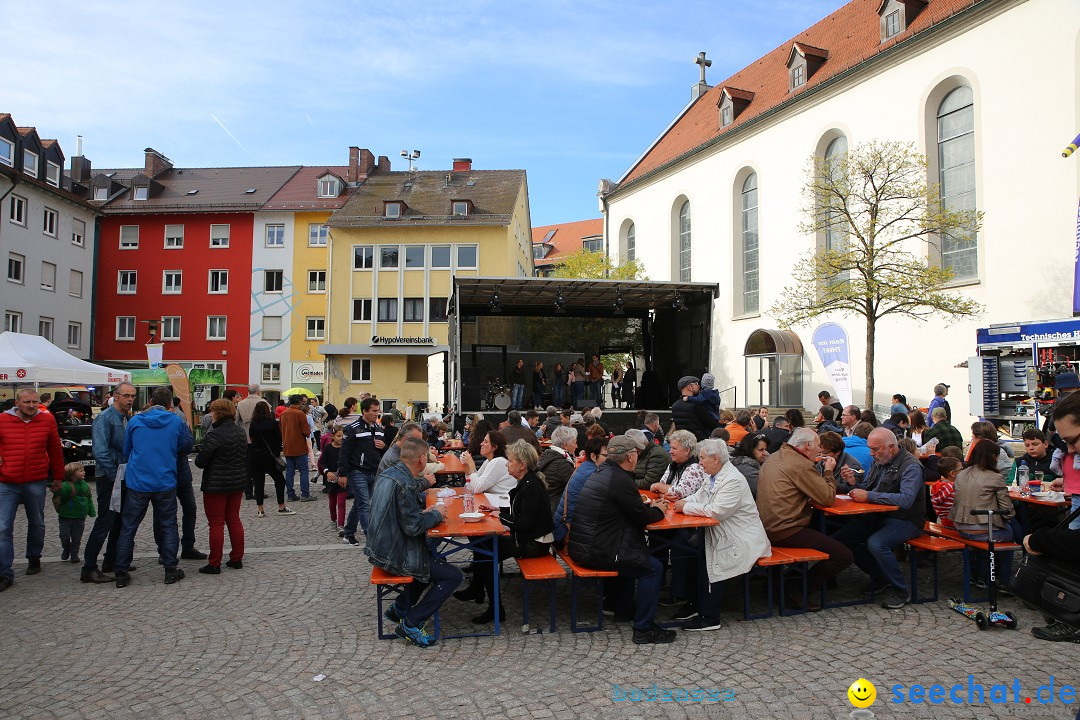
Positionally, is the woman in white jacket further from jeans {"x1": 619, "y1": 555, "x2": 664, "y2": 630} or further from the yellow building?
the yellow building

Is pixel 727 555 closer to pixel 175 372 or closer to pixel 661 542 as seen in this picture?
pixel 661 542

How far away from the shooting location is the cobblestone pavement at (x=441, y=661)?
13.4 feet

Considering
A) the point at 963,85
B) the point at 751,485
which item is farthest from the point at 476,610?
the point at 963,85

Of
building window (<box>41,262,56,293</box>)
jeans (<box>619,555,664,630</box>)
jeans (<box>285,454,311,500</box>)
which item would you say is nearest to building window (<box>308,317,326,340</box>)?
building window (<box>41,262,56,293</box>)

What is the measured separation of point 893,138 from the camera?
78.4ft

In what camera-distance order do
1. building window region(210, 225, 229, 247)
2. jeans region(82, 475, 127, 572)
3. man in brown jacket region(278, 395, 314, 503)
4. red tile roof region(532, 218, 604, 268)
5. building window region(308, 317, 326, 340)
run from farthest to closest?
red tile roof region(532, 218, 604, 268) → building window region(210, 225, 229, 247) → building window region(308, 317, 326, 340) → man in brown jacket region(278, 395, 314, 503) → jeans region(82, 475, 127, 572)

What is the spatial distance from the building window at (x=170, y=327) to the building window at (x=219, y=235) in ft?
14.8

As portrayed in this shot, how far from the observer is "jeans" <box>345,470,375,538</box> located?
8.34 m

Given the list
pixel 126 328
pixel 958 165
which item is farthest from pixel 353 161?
pixel 958 165

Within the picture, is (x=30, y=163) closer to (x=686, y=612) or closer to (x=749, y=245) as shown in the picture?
(x=749, y=245)

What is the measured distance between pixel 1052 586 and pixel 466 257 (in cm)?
3688

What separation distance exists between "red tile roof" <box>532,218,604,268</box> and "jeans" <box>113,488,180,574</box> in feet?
201

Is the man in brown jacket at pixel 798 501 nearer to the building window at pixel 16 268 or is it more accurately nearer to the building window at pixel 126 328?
the building window at pixel 16 268

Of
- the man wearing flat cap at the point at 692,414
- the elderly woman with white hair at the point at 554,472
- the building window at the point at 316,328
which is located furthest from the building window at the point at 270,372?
the elderly woman with white hair at the point at 554,472
